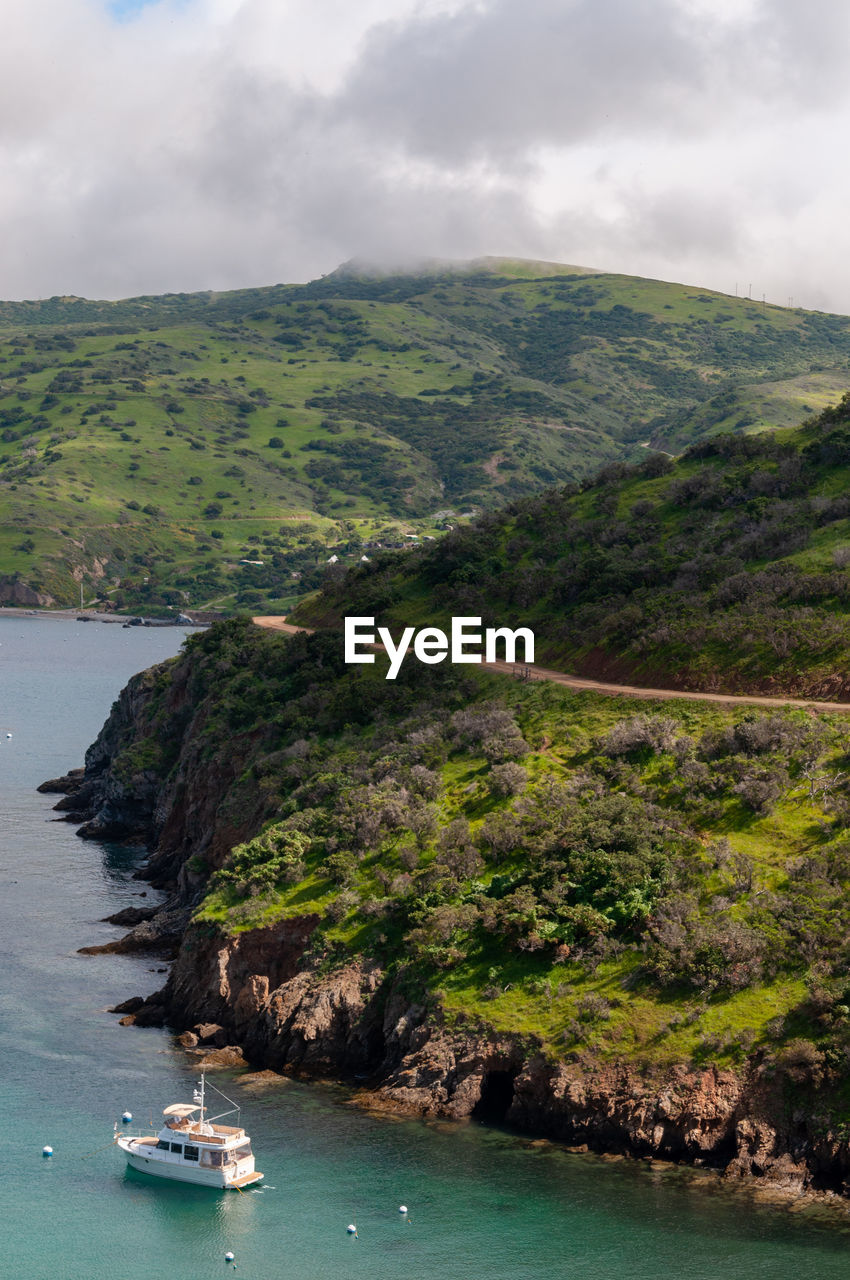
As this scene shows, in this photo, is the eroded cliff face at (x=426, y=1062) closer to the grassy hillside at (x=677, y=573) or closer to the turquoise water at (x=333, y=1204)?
the turquoise water at (x=333, y=1204)

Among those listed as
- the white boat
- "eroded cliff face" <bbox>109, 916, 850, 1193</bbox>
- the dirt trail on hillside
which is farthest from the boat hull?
the dirt trail on hillside

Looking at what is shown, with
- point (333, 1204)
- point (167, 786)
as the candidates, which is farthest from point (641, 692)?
point (167, 786)

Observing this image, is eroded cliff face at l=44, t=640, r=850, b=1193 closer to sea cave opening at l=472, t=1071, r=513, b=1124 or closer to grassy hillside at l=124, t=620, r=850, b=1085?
sea cave opening at l=472, t=1071, r=513, b=1124

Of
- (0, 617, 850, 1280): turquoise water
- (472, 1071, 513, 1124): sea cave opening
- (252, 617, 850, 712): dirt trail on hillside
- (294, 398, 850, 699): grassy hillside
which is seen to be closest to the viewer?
(0, 617, 850, 1280): turquoise water

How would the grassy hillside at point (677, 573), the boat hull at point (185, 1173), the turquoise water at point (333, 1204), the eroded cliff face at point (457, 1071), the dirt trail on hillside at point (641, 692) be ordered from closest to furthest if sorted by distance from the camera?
the turquoise water at point (333, 1204)
the boat hull at point (185, 1173)
the eroded cliff face at point (457, 1071)
the dirt trail on hillside at point (641, 692)
the grassy hillside at point (677, 573)

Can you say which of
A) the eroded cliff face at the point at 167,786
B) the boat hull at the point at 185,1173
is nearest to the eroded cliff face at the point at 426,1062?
the eroded cliff face at the point at 167,786
